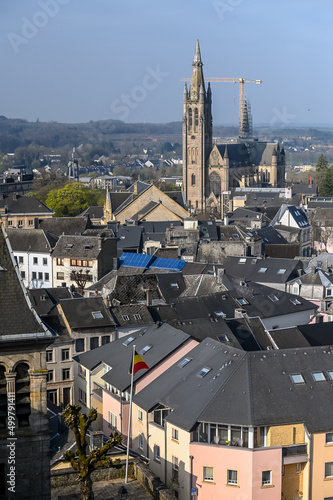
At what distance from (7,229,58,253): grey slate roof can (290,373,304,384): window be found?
1639 inches

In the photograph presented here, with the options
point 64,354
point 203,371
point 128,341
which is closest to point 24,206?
point 64,354

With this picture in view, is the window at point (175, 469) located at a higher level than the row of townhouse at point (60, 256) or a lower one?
lower

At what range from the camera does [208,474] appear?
3034 cm

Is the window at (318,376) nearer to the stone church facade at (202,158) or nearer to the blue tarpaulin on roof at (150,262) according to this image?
the blue tarpaulin on roof at (150,262)

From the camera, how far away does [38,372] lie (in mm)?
20266

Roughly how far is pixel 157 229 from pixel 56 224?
947 cm

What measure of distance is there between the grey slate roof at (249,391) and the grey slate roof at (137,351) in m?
2.53

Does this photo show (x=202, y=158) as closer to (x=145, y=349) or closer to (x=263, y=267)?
(x=263, y=267)

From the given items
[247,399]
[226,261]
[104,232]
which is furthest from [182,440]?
[104,232]

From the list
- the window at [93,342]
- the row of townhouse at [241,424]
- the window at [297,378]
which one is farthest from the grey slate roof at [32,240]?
the window at [297,378]

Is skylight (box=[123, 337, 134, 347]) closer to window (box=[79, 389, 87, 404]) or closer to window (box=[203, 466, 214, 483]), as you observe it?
window (box=[79, 389, 87, 404])

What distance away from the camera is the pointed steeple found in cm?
15050

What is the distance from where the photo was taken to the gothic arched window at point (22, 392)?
20234mm

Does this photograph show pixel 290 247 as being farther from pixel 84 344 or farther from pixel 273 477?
pixel 273 477
